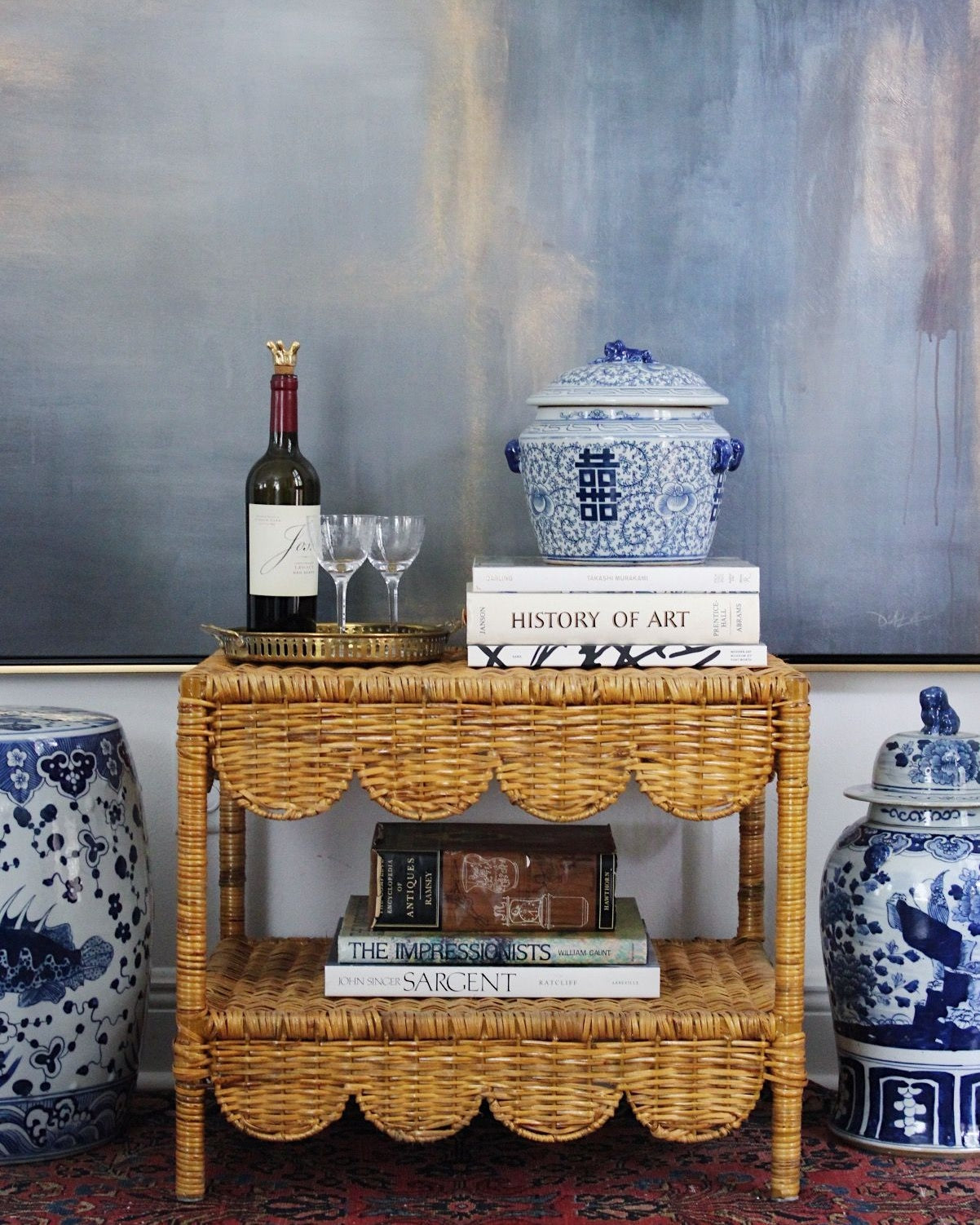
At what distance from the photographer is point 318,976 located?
1736 mm

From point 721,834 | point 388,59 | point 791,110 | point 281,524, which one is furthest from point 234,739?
point 791,110

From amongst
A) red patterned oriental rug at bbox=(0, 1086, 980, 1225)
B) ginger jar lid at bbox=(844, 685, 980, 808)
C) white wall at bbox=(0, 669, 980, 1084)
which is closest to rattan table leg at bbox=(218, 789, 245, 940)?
white wall at bbox=(0, 669, 980, 1084)

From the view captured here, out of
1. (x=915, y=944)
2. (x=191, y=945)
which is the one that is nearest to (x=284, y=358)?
(x=191, y=945)

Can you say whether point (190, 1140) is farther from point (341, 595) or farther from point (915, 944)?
point (915, 944)

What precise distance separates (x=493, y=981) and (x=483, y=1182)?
10.1 inches

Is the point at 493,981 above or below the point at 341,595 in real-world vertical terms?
below

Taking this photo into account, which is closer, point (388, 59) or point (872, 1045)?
point (872, 1045)

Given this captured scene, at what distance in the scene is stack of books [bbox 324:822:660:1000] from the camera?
1624mm

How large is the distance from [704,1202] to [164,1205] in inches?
23.5

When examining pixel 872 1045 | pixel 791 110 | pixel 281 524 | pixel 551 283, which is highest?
pixel 791 110

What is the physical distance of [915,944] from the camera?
168 centimetres

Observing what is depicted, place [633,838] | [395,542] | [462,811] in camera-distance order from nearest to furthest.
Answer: [462,811] < [395,542] < [633,838]

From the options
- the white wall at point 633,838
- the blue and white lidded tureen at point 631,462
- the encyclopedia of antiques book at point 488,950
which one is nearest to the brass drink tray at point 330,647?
the blue and white lidded tureen at point 631,462

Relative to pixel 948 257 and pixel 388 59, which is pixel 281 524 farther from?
pixel 948 257
